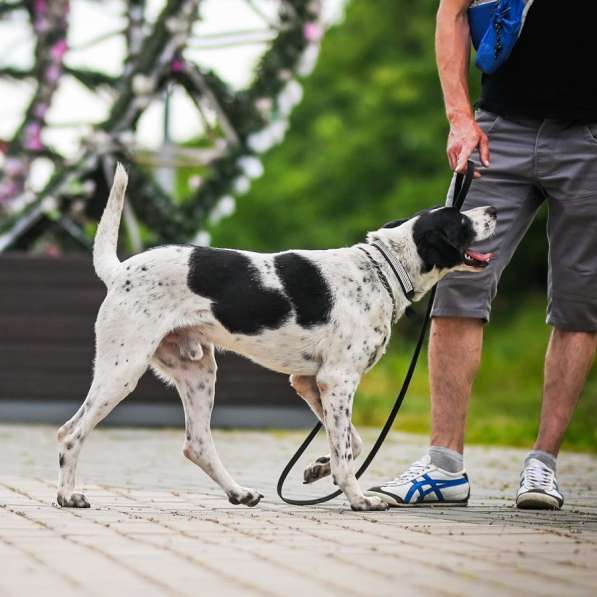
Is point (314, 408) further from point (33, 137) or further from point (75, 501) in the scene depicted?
point (33, 137)

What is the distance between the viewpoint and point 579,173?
5.98 metres

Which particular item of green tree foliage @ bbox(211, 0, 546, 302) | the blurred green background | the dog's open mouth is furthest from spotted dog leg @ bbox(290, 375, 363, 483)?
green tree foliage @ bbox(211, 0, 546, 302)

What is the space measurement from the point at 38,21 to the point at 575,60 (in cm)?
822

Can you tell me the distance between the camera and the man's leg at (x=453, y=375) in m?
6.05

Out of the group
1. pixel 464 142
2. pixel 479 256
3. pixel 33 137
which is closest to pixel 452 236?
pixel 479 256

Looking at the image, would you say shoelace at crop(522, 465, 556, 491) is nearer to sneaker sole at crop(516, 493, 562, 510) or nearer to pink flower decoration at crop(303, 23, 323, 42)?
sneaker sole at crop(516, 493, 562, 510)

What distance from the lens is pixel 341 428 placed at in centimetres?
563

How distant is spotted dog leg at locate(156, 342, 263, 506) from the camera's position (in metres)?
5.83

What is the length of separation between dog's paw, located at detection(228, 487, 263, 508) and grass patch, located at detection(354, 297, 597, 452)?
530 cm

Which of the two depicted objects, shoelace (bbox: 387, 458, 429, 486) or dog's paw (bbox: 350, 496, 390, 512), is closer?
dog's paw (bbox: 350, 496, 390, 512)

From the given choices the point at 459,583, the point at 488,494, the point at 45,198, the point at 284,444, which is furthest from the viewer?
the point at 45,198

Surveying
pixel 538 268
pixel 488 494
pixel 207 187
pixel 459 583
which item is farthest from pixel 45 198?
pixel 538 268

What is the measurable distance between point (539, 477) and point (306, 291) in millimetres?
1321

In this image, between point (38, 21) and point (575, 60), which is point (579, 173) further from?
point (38, 21)
